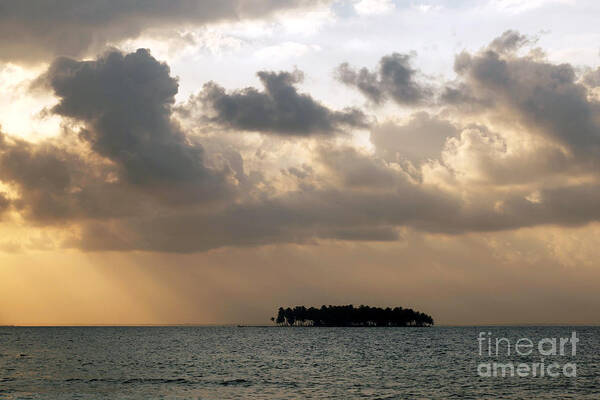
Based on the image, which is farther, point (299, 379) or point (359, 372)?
point (359, 372)

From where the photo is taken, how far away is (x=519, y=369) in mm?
100688

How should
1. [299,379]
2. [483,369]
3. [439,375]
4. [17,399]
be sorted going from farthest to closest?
[483,369]
[439,375]
[299,379]
[17,399]

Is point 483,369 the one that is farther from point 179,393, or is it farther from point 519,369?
point 179,393

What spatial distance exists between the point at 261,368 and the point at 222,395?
36796 millimetres

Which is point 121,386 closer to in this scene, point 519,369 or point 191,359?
point 191,359

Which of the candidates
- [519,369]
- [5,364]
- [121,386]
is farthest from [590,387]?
[5,364]

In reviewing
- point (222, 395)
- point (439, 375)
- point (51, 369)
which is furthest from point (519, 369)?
point (51, 369)

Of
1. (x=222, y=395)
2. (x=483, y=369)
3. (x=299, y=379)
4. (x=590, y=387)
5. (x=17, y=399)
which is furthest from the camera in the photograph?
(x=483, y=369)

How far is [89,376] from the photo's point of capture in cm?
9700

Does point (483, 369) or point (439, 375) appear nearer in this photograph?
point (439, 375)

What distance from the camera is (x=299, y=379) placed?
90562 mm

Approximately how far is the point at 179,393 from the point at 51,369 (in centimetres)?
4564

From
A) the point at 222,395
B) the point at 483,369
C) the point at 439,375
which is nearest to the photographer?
the point at 222,395

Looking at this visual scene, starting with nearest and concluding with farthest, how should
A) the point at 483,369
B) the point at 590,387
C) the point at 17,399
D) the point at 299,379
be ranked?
the point at 17,399, the point at 590,387, the point at 299,379, the point at 483,369
